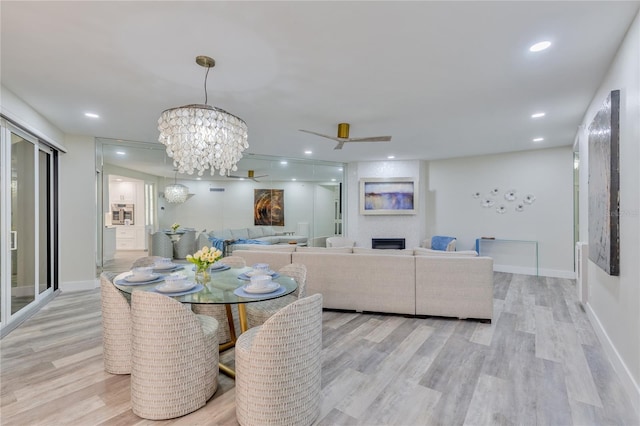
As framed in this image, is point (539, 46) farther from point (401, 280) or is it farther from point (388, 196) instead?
Answer: point (388, 196)

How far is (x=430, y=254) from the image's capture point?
384cm

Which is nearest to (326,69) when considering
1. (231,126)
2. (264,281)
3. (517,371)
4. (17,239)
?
(231,126)

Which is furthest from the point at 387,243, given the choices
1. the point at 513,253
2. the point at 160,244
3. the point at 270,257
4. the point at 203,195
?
the point at 160,244

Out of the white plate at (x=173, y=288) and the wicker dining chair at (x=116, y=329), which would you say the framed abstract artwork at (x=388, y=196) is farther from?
the wicker dining chair at (x=116, y=329)

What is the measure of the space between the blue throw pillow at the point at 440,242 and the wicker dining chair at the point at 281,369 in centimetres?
568

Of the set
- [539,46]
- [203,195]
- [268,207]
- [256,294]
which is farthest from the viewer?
[268,207]

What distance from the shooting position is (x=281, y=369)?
175 cm

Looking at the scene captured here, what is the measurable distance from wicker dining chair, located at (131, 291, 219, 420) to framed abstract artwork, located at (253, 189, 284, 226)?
554 centimetres

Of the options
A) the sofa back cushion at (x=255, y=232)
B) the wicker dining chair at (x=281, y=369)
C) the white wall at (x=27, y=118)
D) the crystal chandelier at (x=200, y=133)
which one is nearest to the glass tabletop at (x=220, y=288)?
the wicker dining chair at (x=281, y=369)

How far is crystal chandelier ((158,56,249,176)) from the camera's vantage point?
8.25 feet

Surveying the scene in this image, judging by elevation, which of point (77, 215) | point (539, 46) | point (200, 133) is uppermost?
point (539, 46)

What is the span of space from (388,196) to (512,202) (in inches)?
105

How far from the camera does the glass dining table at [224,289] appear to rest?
212cm

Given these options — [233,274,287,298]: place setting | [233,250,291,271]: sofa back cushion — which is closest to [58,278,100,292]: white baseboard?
[233,250,291,271]: sofa back cushion
